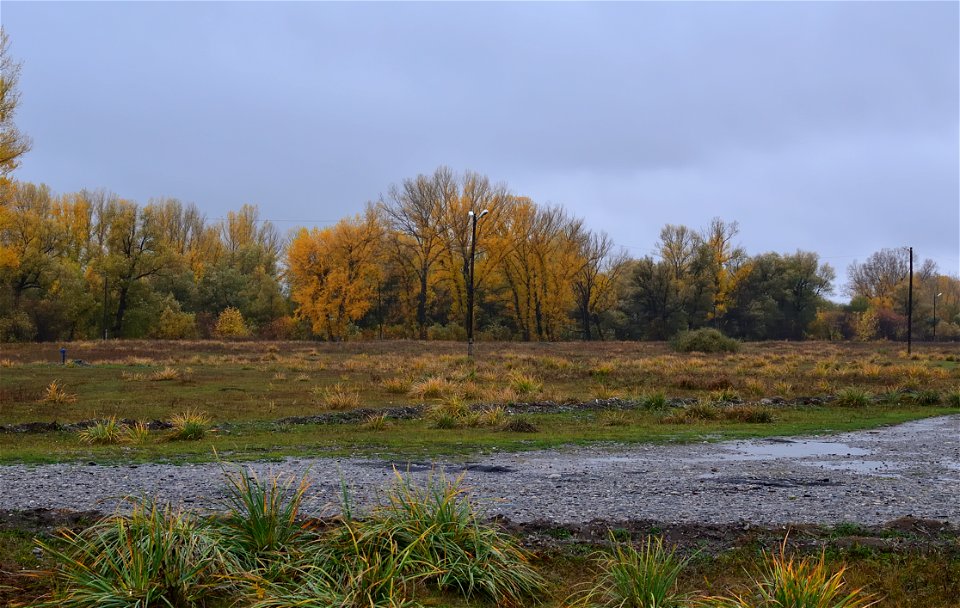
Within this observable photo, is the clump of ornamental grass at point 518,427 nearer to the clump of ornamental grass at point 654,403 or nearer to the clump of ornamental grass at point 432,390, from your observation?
the clump of ornamental grass at point 654,403

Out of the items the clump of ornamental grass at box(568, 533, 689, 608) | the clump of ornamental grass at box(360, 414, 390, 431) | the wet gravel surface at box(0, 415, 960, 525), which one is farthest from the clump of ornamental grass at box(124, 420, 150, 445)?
the clump of ornamental grass at box(568, 533, 689, 608)

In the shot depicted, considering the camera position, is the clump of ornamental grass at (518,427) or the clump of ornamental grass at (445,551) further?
the clump of ornamental grass at (518,427)

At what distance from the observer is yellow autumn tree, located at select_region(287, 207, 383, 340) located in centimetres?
6669

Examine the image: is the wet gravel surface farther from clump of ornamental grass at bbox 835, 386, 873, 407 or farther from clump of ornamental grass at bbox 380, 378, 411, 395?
clump of ornamental grass at bbox 380, 378, 411, 395

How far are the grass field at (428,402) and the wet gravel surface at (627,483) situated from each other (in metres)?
1.34

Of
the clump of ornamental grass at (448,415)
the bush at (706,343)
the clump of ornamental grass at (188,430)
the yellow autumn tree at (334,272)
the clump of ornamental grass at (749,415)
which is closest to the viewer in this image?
the clump of ornamental grass at (188,430)

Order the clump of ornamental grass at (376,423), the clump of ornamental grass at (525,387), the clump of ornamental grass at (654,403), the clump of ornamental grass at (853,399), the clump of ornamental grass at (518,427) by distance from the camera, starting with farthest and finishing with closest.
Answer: the clump of ornamental grass at (525,387) → the clump of ornamental grass at (853,399) → the clump of ornamental grass at (654,403) → the clump of ornamental grass at (376,423) → the clump of ornamental grass at (518,427)

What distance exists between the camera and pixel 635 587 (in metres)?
5.14

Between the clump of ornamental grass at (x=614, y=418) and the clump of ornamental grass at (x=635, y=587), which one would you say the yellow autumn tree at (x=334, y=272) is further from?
the clump of ornamental grass at (x=635, y=587)

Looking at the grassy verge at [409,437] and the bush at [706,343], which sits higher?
the bush at [706,343]

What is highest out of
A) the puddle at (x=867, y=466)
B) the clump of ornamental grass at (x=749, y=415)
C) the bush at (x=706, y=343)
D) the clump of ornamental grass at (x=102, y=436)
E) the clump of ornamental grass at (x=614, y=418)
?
the bush at (x=706, y=343)

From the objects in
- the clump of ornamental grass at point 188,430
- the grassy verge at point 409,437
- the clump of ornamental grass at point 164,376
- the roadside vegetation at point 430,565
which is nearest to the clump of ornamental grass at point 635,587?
the roadside vegetation at point 430,565

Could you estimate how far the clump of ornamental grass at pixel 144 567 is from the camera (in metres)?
5.03

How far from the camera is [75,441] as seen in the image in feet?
43.2
